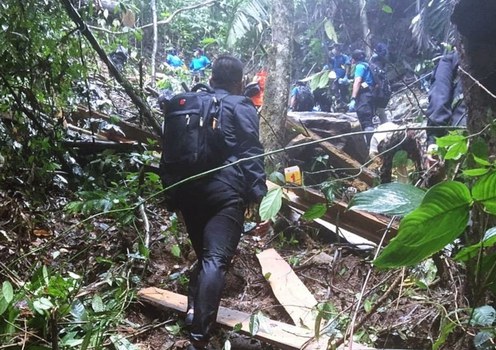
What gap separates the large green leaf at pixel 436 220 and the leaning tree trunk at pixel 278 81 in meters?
4.78

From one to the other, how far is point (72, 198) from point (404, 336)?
3336 mm

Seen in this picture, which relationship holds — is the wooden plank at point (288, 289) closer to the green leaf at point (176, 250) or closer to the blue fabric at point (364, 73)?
the green leaf at point (176, 250)

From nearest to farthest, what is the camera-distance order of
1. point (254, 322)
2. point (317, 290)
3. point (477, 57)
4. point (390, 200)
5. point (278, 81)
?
1. point (390, 200)
2. point (477, 57)
3. point (254, 322)
4. point (317, 290)
5. point (278, 81)

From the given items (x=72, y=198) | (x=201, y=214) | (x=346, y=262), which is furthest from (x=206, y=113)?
(x=72, y=198)

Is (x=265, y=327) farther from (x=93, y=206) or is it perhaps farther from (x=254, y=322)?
(x=93, y=206)

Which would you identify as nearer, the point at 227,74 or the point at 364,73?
the point at 227,74

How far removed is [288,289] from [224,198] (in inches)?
43.8

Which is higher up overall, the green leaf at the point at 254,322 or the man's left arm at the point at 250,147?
the man's left arm at the point at 250,147

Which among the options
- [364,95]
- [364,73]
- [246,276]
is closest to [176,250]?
[246,276]

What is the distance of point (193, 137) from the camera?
2816 millimetres

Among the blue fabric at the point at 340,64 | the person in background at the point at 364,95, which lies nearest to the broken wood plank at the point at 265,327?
the person in background at the point at 364,95

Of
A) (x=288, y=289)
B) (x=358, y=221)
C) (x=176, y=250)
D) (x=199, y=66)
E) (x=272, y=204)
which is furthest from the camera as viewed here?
(x=199, y=66)

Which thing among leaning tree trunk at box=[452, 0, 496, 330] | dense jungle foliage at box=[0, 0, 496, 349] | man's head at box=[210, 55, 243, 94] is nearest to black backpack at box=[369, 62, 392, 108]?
dense jungle foliage at box=[0, 0, 496, 349]

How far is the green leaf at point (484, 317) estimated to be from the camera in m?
1.46
